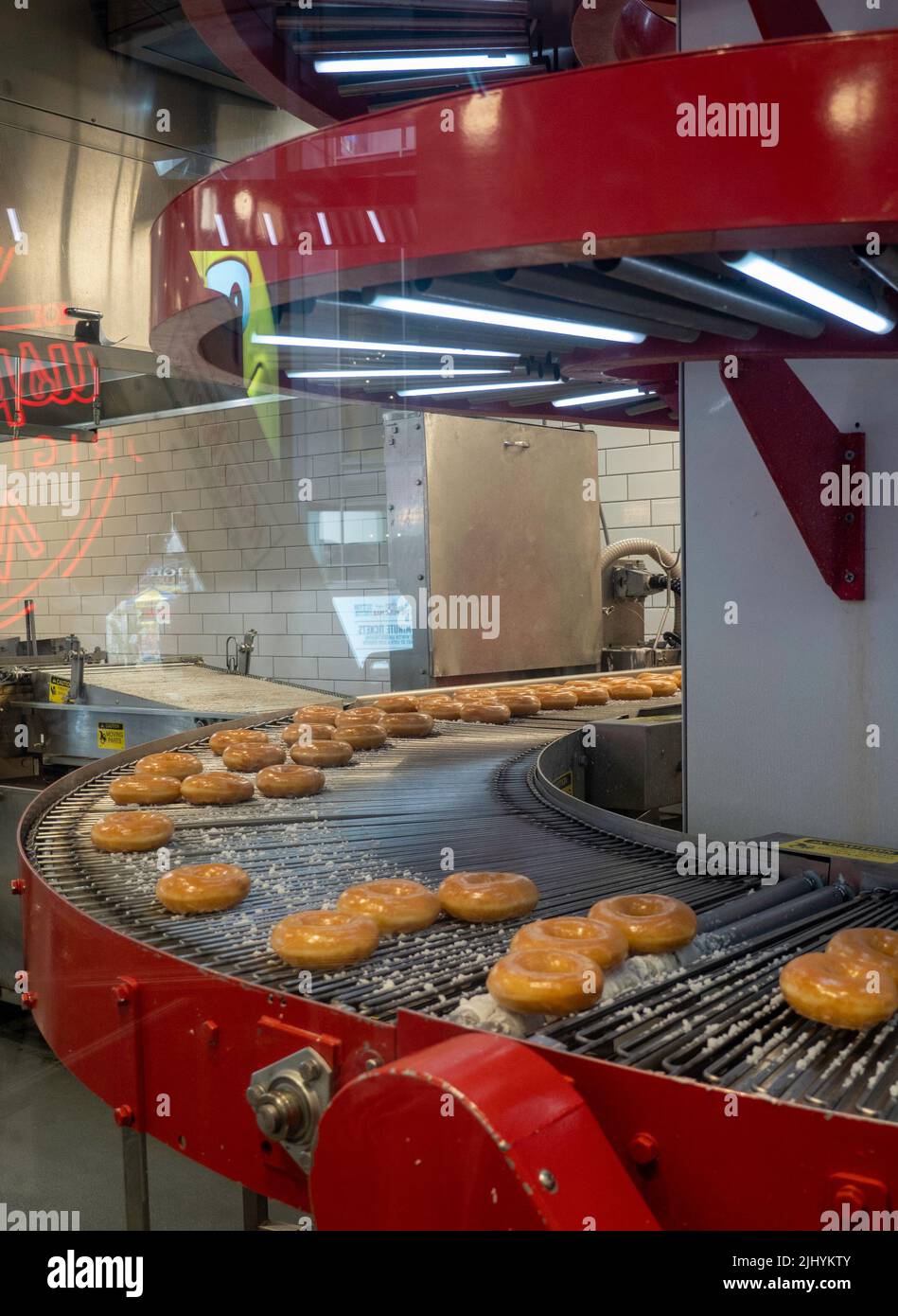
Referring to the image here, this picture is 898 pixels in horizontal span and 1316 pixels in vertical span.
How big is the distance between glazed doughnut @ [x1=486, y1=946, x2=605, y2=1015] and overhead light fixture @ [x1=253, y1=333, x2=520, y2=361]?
1.01 metres

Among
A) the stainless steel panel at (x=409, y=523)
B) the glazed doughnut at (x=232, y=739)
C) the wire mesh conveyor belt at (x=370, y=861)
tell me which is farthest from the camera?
the stainless steel panel at (x=409, y=523)

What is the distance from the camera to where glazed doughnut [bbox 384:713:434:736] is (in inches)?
125

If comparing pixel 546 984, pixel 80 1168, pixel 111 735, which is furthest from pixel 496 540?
pixel 546 984

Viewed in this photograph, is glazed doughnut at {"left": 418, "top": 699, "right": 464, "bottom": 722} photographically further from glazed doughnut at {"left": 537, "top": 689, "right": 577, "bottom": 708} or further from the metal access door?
the metal access door

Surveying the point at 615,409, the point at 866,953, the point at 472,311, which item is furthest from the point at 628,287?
the point at 615,409

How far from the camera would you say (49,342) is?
14.6ft

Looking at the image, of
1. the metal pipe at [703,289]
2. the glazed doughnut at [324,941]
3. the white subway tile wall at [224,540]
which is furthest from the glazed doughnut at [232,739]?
the white subway tile wall at [224,540]

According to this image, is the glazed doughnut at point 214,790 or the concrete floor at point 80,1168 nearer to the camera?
the glazed doughnut at point 214,790

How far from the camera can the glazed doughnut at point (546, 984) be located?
1.14 m

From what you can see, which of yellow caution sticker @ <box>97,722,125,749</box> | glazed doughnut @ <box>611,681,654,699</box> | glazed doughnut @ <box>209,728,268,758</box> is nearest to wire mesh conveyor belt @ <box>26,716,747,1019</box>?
glazed doughnut @ <box>209,728,268,758</box>

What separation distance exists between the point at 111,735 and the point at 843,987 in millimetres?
3600

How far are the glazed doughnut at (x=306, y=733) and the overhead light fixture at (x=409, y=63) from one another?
167cm

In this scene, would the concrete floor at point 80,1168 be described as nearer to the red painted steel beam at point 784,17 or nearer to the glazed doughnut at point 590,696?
the glazed doughnut at point 590,696

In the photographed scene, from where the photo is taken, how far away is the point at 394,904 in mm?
1496
